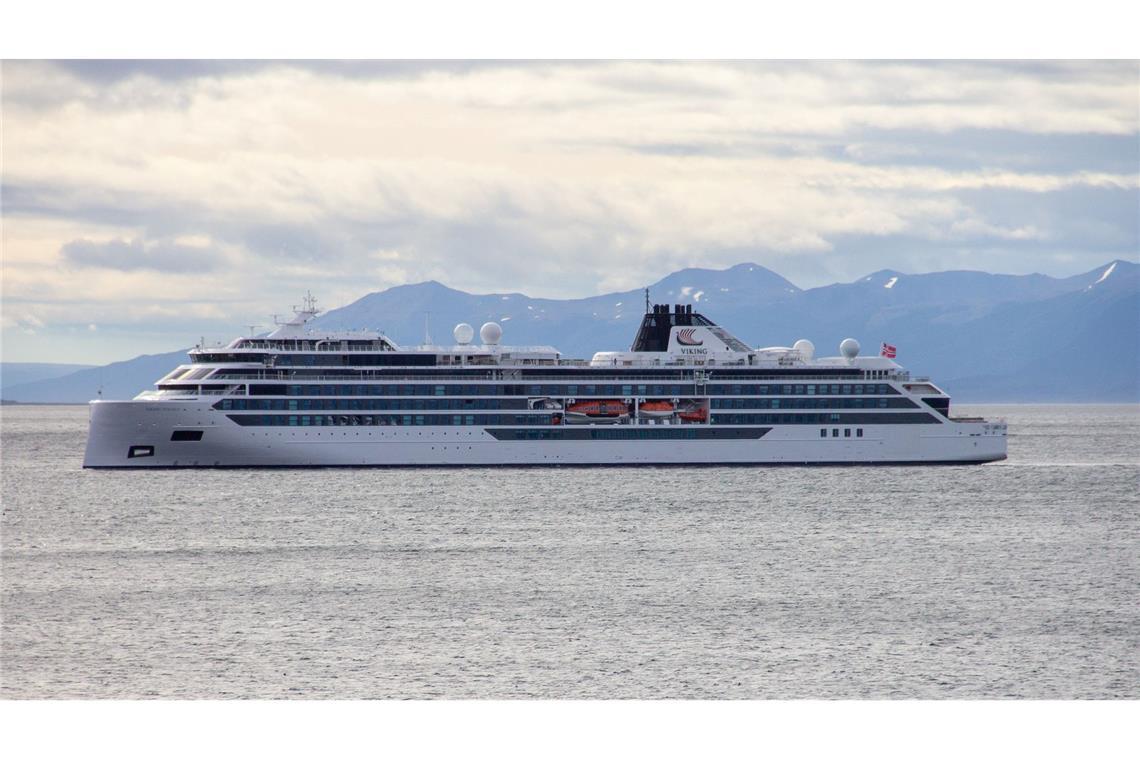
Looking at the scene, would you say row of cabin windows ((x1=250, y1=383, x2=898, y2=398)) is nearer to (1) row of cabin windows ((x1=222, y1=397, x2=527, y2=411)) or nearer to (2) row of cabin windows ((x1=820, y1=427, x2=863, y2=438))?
(1) row of cabin windows ((x1=222, y1=397, x2=527, y2=411))

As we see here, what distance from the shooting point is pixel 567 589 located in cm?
4234

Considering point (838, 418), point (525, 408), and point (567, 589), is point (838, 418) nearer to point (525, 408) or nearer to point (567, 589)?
point (525, 408)

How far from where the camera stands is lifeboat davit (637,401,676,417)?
78312 mm

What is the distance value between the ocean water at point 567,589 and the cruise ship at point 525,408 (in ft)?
11.0

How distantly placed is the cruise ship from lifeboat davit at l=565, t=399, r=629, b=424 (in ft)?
0.23

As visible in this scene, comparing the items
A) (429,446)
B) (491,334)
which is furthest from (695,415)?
(429,446)

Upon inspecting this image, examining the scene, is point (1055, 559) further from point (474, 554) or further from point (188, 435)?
point (188, 435)

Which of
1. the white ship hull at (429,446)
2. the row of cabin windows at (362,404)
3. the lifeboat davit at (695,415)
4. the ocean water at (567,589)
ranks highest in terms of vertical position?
the lifeboat davit at (695,415)

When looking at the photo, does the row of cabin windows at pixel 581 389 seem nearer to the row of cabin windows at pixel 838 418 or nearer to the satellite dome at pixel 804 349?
the row of cabin windows at pixel 838 418

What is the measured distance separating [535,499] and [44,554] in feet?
67.3

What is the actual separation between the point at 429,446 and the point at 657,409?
11579 millimetres

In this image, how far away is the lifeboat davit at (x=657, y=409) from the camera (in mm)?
78312

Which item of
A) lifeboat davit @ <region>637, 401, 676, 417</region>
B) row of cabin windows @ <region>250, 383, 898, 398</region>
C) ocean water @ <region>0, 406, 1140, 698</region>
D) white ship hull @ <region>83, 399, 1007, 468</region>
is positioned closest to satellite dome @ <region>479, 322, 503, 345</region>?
row of cabin windows @ <region>250, 383, 898, 398</region>

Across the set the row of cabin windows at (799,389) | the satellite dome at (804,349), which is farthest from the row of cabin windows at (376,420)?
the satellite dome at (804,349)
